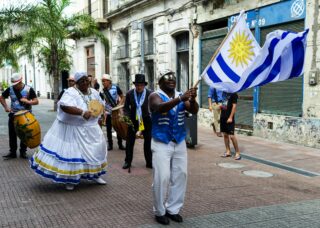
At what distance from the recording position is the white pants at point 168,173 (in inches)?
176

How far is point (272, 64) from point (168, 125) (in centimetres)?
139

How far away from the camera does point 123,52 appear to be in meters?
21.7

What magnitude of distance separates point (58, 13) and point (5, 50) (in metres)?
3.16

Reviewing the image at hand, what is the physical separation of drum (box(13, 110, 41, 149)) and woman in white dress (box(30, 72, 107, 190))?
1.71m

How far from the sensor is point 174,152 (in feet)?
15.0

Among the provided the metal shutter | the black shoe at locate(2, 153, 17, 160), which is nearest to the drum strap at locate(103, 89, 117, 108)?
the black shoe at locate(2, 153, 17, 160)

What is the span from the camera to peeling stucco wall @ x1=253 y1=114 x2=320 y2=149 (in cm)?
987

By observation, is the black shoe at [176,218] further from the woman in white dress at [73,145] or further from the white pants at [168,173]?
the woman in white dress at [73,145]

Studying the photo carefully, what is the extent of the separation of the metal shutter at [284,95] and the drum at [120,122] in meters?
4.85

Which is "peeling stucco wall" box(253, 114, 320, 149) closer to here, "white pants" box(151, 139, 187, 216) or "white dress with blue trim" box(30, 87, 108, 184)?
"white dress with blue trim" box(30, 87, 108, 184)

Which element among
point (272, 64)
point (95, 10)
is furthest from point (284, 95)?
point (95, 10)

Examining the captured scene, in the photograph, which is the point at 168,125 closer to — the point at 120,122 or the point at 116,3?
the point at 120,122

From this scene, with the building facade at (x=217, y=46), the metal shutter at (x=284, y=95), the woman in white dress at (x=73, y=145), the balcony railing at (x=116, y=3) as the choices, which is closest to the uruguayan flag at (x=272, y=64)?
the woman in white dress at (x=73, y=145)

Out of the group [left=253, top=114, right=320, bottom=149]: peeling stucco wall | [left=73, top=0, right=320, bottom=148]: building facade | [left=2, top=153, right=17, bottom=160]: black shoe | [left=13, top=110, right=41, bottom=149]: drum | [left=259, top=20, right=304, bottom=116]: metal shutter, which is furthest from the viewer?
[left=259, top=20, right=304, bottom=116]: metal shutter
